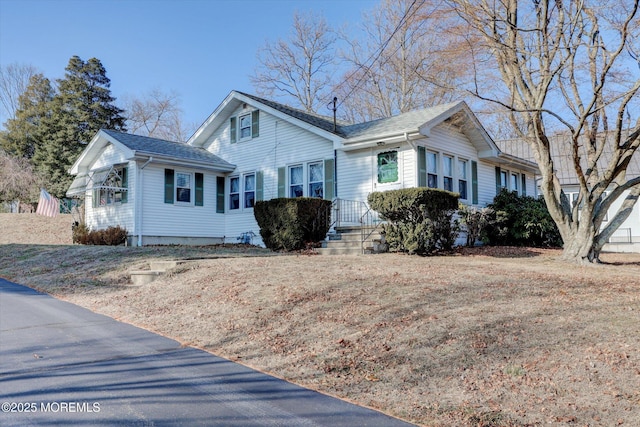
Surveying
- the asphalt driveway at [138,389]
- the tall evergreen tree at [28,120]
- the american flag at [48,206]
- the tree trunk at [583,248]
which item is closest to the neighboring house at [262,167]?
the tree trunk at [583,248]

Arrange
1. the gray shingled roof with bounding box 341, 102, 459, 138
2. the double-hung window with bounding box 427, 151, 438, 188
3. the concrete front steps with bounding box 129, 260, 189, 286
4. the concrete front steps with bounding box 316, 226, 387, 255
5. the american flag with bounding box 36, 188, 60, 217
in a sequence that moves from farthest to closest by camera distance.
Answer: the american flag with bounding box 36, 188, 60, 217
the double-hung window with bounding box 427, 151, 438, 188
the gray shingled roof with bounding box 341, 102, 459, 138
the concrete front steps with bounding box 316, 226, 387, 255
the concrete front steps with bounding box 129, 260, 189, 286

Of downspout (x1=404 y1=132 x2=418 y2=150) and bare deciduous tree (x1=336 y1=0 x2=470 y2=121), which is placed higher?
bare deciduous tree (x1=336 y1=0 x2=470 y2=121)

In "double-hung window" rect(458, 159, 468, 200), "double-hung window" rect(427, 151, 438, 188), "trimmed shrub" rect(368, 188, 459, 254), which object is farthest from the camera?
"double-hung window" rect(458, 159, 468, 200)

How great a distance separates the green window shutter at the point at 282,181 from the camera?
16453 mm

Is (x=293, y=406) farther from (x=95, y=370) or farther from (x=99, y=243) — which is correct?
(x=99, y=243)

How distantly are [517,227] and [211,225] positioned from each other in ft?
35.9

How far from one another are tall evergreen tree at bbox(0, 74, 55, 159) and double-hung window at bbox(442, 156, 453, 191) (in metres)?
30.5

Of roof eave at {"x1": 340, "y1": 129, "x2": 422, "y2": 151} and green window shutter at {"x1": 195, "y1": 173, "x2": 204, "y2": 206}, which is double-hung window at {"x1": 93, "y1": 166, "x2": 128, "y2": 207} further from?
roof eave at {"x1": 340, "y1": 129, "x2": 422, "y2": 151}

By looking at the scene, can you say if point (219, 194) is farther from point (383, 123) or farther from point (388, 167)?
point (388, 167)

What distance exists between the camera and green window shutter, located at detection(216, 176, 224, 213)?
59.5 ft

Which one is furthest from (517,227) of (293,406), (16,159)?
(16,159)

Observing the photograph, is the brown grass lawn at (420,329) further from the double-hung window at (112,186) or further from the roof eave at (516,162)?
the roof eave at (516,162)

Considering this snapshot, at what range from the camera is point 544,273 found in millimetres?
8375

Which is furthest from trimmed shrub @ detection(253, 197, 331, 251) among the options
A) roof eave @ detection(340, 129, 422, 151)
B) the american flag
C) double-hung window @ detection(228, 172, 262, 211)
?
the american flag
